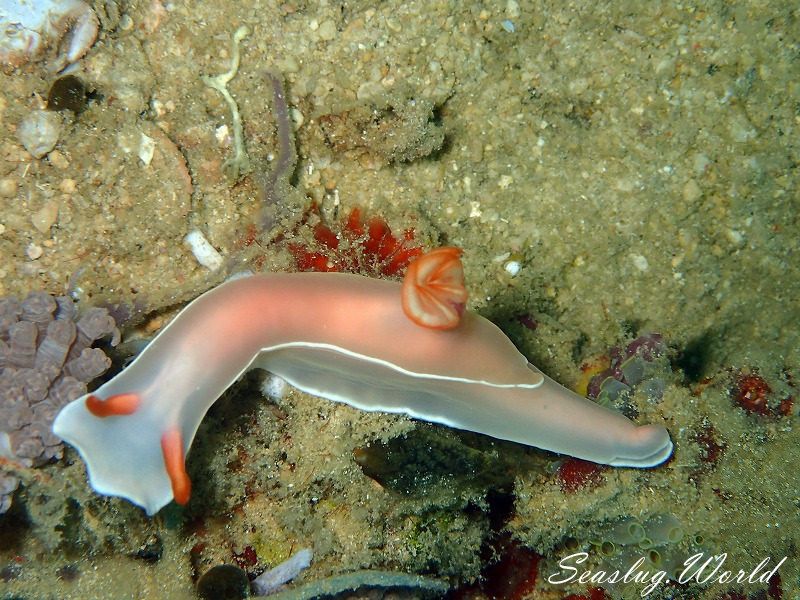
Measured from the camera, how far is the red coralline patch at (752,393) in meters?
3.48

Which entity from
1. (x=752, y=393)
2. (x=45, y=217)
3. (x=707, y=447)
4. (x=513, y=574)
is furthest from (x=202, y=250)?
(x=752, y=393)

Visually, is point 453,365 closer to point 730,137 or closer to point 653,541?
Answer: point 653,541

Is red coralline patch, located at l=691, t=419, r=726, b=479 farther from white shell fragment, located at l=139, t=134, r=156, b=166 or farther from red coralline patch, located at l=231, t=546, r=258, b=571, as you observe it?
white shell fragment, located at l=139, t=134, r=156, b=166

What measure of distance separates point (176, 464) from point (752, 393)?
136 inches

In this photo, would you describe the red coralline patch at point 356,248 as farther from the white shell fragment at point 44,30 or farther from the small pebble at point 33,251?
the white shell fragment at point 44,30

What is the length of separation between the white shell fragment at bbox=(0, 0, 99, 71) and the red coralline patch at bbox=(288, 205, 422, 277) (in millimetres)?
1520

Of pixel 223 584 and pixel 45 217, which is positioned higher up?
pixel 45 217

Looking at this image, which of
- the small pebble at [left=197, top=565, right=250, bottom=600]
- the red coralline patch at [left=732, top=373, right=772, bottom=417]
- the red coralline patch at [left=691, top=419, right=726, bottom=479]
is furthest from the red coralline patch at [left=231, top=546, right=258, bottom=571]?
the red coralline patch at [left=732, top=373, right=772, bottom=417]

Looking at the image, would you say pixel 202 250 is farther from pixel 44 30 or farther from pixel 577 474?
pixel 577 474

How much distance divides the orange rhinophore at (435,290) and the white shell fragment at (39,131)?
2080 millimetres

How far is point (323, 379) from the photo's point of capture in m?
3.00

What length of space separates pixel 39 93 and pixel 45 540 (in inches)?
92.1

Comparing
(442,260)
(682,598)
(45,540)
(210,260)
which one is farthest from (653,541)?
(45,540)

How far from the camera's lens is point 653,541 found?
319cm
